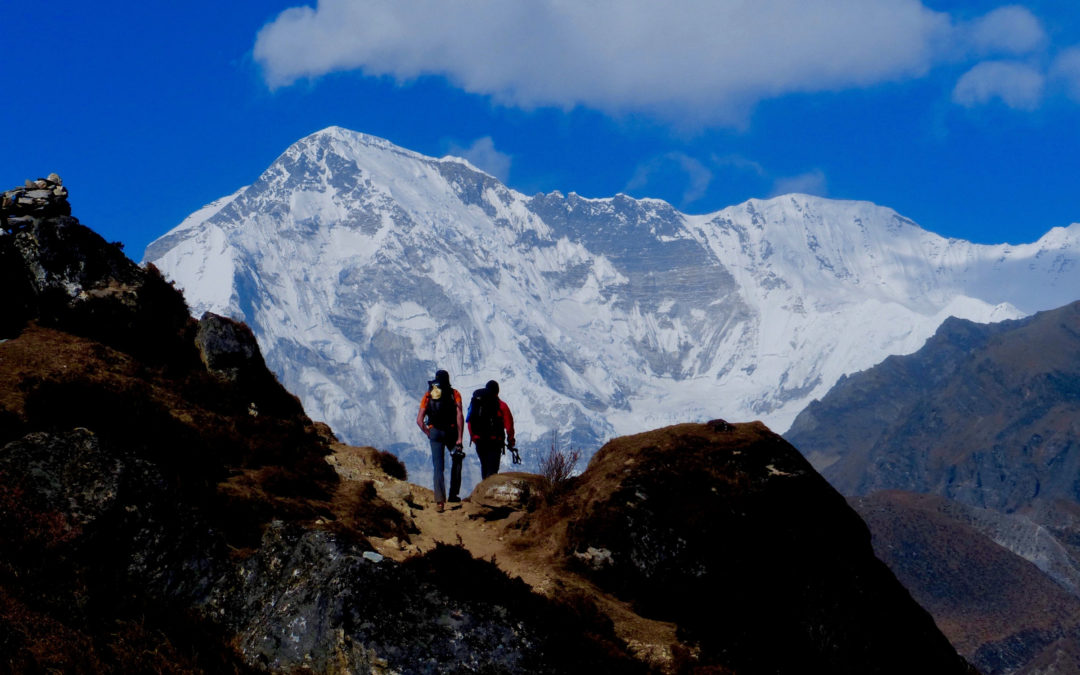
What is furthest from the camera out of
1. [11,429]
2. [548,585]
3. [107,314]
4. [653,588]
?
[107,314]

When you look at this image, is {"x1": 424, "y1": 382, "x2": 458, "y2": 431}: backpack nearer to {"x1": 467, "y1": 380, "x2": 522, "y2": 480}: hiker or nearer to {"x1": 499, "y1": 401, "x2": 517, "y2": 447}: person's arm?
{"x1": 467, "y1": 380, "x2": 522, "y2": 480}: hiker

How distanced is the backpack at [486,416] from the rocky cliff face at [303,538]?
5.60ft

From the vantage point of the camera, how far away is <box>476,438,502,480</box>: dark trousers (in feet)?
75.8

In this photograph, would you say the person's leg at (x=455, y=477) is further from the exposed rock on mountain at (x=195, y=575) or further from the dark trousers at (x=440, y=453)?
the exposed rock on mountain at (x=195, y=575)

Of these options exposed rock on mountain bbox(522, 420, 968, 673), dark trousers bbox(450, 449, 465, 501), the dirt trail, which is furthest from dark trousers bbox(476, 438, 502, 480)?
exposed rock on mountain bbox(522, 420, 968, 673)

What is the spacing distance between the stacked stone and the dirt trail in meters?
9.57

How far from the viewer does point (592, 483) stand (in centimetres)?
1925

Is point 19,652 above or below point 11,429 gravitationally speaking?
below

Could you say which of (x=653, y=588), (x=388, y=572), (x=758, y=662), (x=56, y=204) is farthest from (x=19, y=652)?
(x=56, y=204)

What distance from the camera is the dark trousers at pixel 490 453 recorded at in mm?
23094

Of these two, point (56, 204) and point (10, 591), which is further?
point (56, 204)

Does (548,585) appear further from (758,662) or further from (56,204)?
(56,204)

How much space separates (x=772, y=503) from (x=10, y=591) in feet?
45.7

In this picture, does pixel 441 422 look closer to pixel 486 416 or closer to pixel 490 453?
pixel 486 416
